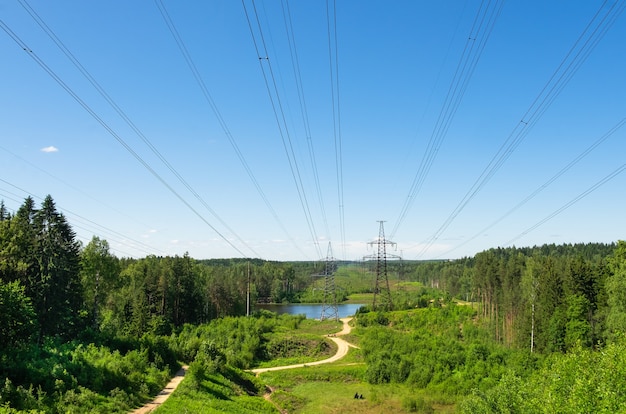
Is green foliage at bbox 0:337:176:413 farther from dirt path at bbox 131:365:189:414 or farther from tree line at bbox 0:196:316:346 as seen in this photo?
tree line at bbox 0:196:316:346

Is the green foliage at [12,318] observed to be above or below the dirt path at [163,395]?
above

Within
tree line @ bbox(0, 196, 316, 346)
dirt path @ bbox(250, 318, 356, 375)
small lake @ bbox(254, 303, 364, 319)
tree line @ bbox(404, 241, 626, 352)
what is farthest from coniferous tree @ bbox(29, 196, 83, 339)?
small lake @ bbox(254, 303, 364, 319)

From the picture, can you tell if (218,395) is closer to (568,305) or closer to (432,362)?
(432,362)

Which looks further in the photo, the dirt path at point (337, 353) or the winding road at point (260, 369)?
the dirt path at point (337, 353)

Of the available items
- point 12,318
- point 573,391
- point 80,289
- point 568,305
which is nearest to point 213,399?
point 12,318

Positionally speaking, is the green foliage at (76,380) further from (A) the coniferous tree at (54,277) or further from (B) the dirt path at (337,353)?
(B) the dirt path at (337,353)

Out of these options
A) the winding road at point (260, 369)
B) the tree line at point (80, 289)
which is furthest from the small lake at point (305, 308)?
the winding road at point (260, 369)
